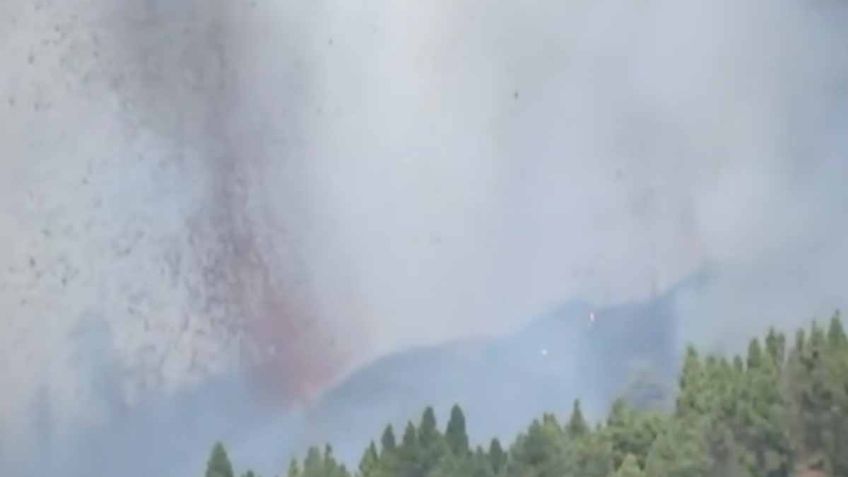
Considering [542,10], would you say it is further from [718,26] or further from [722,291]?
[722,291]

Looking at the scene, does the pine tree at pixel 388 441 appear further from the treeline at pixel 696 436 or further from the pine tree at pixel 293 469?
the pine tree at pixel 293 469

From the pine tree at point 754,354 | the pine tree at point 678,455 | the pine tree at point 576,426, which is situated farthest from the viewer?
the pine tree at point 754,354

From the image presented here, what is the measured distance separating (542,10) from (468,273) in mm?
1112

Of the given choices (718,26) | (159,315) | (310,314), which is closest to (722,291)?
(718,26)

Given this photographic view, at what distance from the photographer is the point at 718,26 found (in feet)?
26.4

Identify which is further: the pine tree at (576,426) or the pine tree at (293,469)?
the pine tree at (576,426)

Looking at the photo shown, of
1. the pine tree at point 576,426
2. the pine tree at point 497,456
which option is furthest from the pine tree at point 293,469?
the pine tree at point 576,426

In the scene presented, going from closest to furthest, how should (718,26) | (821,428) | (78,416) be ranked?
(78,416) → (821,428) → (718,26)

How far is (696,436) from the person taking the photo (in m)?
7.39

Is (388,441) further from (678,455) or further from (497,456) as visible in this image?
(678,455)

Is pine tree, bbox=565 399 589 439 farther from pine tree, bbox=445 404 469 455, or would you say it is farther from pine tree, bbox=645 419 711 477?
pine tree, bbox=445 404 469 455

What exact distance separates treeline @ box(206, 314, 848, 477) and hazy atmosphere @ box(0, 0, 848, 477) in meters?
0.17

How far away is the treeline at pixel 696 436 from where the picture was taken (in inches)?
279

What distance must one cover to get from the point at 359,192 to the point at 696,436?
1620 mm
